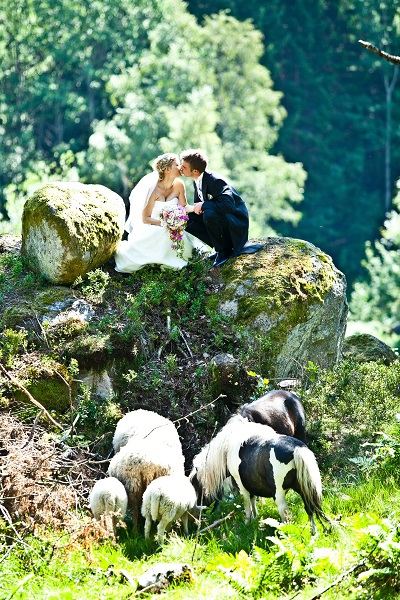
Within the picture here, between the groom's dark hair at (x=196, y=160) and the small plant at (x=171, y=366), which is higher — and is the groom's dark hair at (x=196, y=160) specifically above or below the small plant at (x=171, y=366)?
above

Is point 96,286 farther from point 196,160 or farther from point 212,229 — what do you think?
point 196,160

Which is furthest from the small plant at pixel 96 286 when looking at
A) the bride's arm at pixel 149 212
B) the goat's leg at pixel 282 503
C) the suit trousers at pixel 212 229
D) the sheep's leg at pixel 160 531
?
the goat's leg at pixel 282 503

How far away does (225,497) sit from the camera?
9.04 meters

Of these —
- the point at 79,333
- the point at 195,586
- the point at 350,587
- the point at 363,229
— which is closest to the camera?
the point at 350,587

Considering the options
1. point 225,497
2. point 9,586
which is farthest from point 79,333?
point 9,586

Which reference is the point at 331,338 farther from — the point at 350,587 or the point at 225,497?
the point at 350,587

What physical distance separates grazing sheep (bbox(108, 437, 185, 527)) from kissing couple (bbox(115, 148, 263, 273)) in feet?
12.1

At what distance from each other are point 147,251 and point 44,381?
2589 mm

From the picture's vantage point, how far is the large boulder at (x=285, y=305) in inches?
444

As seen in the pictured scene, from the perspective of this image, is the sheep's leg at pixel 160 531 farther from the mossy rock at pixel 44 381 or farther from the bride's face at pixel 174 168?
the bride's face at pixel 174 168

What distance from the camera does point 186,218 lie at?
39.1 ft

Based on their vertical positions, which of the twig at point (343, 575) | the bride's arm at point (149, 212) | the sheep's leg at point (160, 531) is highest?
the twig at point (343, 575)

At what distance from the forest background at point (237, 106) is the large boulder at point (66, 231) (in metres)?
17.0

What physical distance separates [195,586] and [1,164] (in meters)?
35.3
